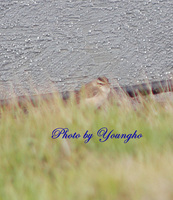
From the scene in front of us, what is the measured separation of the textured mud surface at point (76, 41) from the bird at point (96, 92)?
316 millimetres

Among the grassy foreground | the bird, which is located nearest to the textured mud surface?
the bird

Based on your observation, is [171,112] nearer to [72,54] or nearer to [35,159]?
[35,159]

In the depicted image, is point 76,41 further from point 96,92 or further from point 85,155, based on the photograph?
point 85,155

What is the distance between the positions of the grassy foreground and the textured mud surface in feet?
2.04

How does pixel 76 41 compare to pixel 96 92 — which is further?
pixel 76 41

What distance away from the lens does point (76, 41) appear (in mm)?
3568

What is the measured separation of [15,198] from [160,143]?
804 mm

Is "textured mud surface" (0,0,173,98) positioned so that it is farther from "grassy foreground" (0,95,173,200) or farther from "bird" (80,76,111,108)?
"grassy foreground" (0,95,173,200)

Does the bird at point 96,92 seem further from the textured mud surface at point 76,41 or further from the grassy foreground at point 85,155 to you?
the textured mud surface at point 76,41

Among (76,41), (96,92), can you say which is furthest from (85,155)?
(76,41)

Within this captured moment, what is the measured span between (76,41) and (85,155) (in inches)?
57.8

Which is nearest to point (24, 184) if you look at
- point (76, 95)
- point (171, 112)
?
point (171, 112)

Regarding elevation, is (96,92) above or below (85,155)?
above

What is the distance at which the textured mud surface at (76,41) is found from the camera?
11.6ft
